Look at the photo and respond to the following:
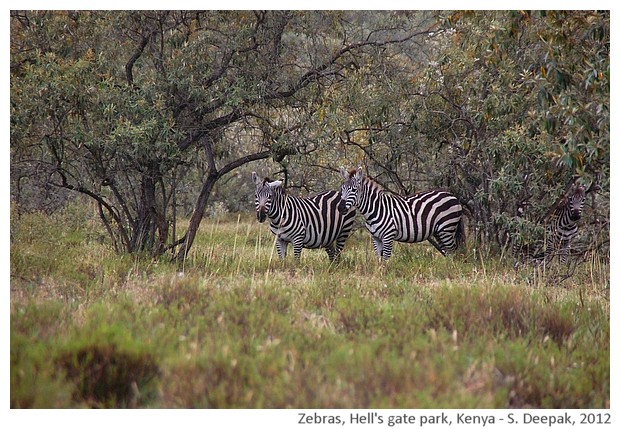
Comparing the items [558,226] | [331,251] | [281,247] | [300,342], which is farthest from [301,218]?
[300,342]

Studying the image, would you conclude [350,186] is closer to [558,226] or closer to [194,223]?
[194,223]

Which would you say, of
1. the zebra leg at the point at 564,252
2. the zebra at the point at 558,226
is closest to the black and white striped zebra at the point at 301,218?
the zebra at the point at 558,226

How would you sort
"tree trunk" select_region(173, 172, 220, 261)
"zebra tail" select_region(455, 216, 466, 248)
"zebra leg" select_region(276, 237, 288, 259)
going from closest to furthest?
"tree trunk" select_region(173, 172, 220, 261)
"zebra leg" select_region(276, 237, 288, 259)
"zebra tail" select_region(455, 216, 466, 248)

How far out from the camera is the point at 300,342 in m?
6.06

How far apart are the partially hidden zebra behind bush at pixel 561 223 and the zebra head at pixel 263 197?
427 centimetres

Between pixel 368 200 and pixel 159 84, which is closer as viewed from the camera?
pixel 159 84

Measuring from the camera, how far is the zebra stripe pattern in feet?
36.4

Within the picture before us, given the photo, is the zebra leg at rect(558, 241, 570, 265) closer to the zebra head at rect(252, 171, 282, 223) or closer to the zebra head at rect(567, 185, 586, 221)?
the zebra head at rect(567, 185, 586, 221)

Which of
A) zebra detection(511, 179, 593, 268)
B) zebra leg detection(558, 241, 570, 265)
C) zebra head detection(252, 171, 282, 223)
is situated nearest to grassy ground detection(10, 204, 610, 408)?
zebra leg detection(558, 241, 570, 265)

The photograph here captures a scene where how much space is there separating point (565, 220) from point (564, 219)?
25 mm

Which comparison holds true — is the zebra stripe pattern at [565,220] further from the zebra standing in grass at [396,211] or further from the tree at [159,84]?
the tree at [159,84]

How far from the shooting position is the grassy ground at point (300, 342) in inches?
204
